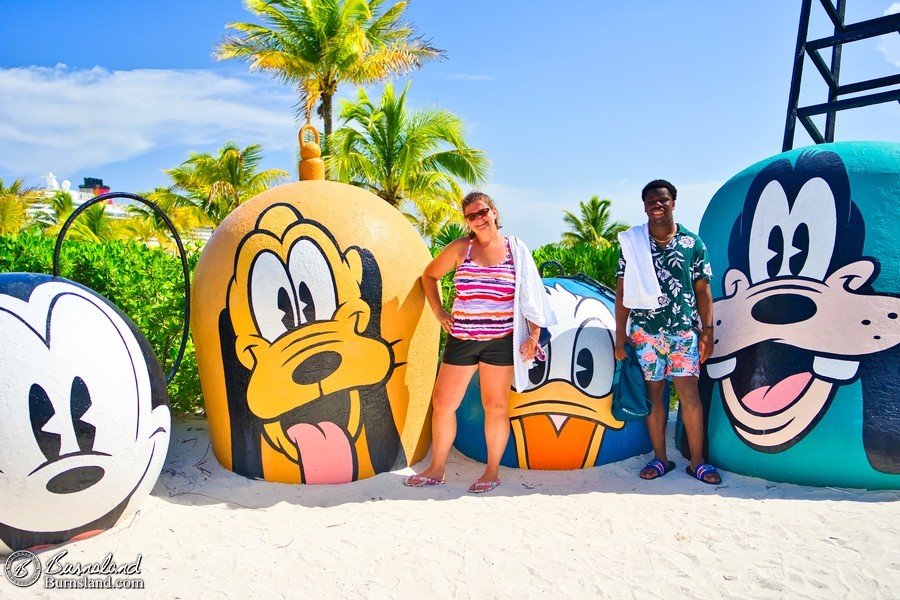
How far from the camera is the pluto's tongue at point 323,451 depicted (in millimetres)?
3883

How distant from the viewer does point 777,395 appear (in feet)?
12.8

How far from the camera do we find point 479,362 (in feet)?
13.1

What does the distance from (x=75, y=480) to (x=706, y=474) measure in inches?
137

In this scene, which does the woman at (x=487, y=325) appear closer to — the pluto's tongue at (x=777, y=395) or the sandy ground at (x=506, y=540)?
the sandy ground at (x=506, y=540)

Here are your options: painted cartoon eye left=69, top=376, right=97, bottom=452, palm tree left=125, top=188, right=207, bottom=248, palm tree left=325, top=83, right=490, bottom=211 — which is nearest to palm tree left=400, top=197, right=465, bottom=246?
palm tree left=325, top=83, right=490, bottom=211

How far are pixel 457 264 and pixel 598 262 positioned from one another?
3679mm

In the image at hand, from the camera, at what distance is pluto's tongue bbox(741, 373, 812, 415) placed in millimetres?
3842

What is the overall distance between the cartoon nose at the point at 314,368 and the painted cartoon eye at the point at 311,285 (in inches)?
8.6

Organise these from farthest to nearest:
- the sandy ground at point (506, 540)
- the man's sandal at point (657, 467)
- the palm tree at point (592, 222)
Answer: the palm tree at point (592, 222) → the man's sandal at point (657, 467) → the sandy ground at point (506, 540)

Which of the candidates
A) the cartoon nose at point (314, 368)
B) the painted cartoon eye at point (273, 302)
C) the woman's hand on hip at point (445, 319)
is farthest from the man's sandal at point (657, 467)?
the painted cartoon eye at point (273, 302)

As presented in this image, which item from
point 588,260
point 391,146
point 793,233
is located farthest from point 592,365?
point 391,146

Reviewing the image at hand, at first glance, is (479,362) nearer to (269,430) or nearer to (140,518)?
(269,430)

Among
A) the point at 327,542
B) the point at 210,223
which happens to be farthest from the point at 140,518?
the point at 210,223

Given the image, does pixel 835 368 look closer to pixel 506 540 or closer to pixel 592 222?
pixel 506 540
